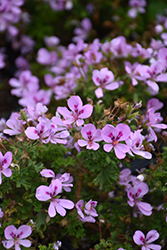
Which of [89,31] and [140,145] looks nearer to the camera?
[140,145]

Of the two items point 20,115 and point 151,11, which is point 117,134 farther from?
point 151,11

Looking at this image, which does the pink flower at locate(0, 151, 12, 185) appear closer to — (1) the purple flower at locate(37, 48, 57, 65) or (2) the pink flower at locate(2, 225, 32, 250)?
(2) the pink flower at locate(2, 225, 32, 250)

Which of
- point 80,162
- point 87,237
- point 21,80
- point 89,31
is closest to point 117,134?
point 80,162

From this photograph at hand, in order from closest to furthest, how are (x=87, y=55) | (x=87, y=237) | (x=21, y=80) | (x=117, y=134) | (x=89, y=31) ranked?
(x=117, y=134) → (x=87, y=237) → (x=87, y=55) → (x=21, y=80) → (x=89, y=31)

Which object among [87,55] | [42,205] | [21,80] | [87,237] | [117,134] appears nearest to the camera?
[117,134]

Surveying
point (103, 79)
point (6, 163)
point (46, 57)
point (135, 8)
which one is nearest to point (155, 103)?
point (103, 79)

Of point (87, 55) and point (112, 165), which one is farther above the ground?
point (87, 55)

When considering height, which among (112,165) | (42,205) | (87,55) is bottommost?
(42,205)

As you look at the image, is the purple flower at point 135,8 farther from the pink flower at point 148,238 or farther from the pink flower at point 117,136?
the pink flower at point 148,238
